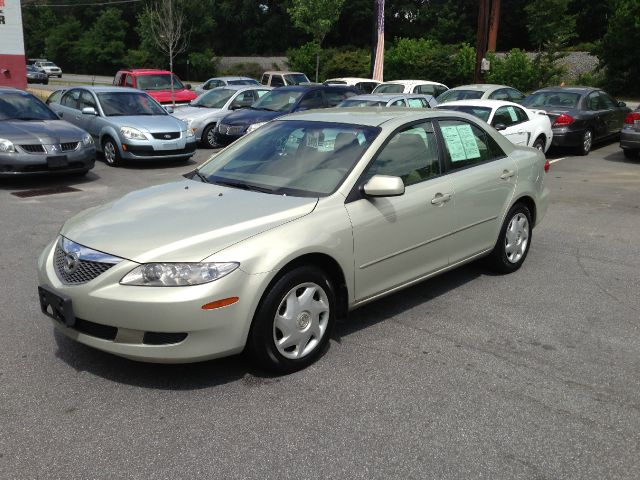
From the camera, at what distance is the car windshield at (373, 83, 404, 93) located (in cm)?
1819

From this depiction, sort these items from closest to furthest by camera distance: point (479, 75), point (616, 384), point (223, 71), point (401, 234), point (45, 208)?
1. point (616, 384)
2. point (401, 234)
3. point (45, 208)
4. point (479, 75)
5. point (223, 71)

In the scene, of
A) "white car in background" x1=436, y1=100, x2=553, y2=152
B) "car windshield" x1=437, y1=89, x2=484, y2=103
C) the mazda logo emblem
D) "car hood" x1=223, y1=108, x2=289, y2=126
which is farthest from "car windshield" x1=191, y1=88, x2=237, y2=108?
the mazda logo emblem

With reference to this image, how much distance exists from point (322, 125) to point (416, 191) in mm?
882

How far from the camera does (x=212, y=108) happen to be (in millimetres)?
16062

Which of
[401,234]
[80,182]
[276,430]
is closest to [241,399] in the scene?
[276,430]

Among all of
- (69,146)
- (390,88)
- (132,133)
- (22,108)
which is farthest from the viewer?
(390,88)

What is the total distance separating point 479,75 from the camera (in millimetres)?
25875

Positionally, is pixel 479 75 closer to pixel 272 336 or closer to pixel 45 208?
pixel 45 208

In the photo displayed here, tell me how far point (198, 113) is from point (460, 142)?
37.2 feet

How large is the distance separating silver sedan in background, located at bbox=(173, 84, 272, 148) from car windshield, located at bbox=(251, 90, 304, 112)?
3.71ft

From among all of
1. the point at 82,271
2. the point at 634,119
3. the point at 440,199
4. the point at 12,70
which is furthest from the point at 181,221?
the point at 12,70

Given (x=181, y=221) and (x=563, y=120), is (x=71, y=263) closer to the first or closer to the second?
(x=181, y=221)

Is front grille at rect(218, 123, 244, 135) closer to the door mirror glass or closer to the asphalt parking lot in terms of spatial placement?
the asphalt parking lot

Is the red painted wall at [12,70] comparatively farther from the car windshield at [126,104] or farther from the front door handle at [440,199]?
the front door handle at [440,199]
